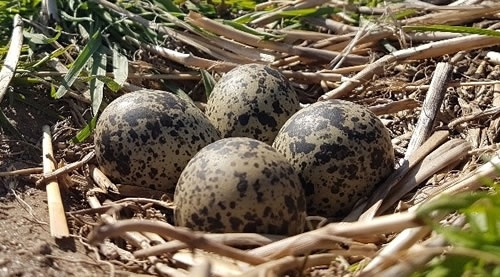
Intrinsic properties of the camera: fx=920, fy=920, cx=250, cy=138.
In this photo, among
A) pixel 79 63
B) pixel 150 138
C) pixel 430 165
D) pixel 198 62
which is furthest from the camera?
pixel 198 62

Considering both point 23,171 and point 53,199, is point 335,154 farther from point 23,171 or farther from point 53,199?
point 23,171

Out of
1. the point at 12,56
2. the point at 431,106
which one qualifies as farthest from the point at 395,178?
the point at 12,56

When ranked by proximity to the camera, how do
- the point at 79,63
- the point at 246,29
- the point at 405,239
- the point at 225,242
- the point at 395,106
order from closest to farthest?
the point at 405,239, the point at 225,242, the point at 395,106, the point at 79,63, the point at 246,29

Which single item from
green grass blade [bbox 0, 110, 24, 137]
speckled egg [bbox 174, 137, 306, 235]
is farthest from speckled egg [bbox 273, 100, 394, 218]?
green grass blade [bbox 0, 110, 24, 137]

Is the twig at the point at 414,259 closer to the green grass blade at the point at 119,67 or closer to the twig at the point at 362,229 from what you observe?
the twig at the point at 362,229

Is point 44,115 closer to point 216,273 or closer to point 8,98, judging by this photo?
point 8,98

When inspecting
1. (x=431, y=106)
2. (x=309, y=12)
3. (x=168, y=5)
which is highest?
(x=168, y=5)

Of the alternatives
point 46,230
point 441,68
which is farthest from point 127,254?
point 441,68
